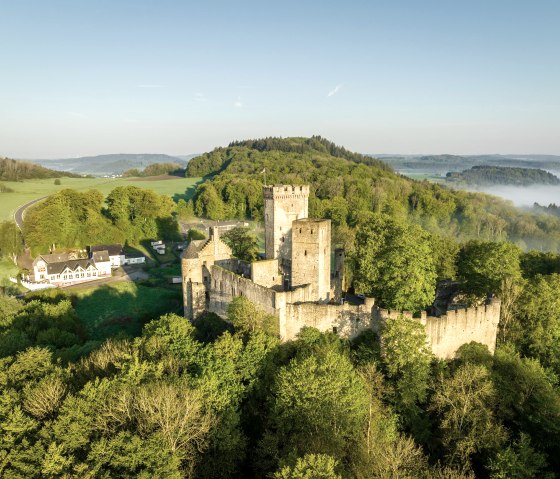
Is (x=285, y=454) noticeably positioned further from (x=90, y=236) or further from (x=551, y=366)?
(x=90, y=236)

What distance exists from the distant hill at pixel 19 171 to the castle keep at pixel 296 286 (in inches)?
4227

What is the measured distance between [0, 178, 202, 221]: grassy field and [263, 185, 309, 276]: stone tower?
61899 mm

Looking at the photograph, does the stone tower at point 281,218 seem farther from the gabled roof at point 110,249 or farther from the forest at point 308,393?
the gabled roof at point 110,249

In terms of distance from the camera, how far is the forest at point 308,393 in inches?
722

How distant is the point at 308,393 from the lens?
67.7 feet

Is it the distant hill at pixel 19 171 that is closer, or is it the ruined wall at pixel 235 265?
the ruined wall at pixel 235 265

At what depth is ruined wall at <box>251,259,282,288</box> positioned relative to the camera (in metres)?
32.7

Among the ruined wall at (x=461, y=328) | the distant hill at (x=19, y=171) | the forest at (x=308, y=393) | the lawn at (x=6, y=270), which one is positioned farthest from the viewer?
the distant hill at (x=19, y=171)

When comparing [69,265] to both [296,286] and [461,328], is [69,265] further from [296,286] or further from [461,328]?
[461,328]

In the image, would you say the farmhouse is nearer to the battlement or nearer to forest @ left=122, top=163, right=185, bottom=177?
the battlement

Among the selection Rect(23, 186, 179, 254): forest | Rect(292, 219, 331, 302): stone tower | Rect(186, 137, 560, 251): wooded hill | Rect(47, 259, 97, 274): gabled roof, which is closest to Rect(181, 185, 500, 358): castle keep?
Rect(292, 219, 331, 302): stone tower

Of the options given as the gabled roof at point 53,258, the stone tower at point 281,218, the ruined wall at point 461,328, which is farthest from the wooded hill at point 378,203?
the gabled roof at point 53,258

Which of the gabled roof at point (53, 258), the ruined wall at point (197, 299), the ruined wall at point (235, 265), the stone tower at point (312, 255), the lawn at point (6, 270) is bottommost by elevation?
the lawn at point (6, 270)

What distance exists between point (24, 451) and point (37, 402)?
3.04 metres
